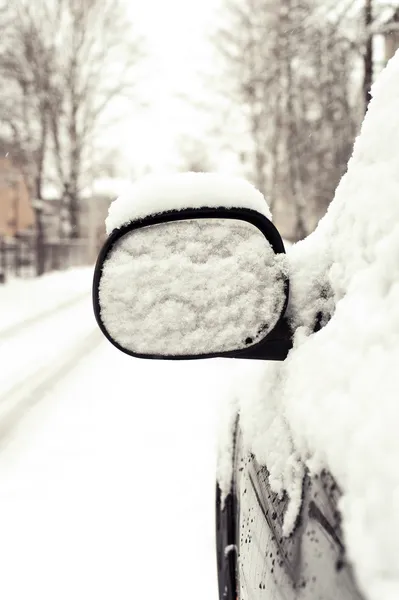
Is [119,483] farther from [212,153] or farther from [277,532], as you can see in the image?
[212,153]

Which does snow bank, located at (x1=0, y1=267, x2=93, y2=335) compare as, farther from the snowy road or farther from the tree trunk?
the tree trunk

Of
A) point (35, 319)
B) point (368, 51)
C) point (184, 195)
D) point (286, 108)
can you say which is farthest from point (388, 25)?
point (286, 108)

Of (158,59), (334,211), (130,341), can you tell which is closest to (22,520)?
(130,341)

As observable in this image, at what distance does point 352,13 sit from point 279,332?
11791 millimetres

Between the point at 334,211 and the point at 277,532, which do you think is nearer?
the point at 277,532

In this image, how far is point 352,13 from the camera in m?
11.2

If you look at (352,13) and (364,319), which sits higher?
(352,13)

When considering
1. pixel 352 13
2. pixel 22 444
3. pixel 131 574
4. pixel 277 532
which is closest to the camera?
pixel 277 532

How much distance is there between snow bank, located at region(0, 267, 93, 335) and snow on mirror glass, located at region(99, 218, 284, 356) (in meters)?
8.45

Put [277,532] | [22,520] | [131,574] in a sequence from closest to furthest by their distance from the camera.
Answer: [277,532]
[131,574]
[22,520]

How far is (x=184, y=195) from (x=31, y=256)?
2042 cm

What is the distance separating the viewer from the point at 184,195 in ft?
3.72

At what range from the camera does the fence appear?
18172 millimetres

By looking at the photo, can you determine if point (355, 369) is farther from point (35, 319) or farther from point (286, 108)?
point (286, 108)
